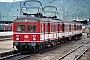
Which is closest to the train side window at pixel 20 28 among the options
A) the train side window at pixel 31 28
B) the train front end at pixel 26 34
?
the train front end at pixel 26 34

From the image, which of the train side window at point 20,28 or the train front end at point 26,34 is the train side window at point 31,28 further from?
the train side window at point 20,28

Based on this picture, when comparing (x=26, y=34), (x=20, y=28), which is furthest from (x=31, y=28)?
(x=20, y=28)

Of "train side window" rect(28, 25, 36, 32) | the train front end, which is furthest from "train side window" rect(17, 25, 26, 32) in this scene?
"train side window" rect(28, 25, 36, 32)

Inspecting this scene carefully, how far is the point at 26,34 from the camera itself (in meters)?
22.8

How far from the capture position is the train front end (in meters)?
22.7

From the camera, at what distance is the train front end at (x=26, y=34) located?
22.7m

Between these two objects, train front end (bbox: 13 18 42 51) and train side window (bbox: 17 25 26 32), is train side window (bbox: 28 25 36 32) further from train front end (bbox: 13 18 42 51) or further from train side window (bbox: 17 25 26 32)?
train side window (bbox: 17 25 26 32)

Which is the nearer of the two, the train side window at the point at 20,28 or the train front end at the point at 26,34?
the train front end at the point at 26,34

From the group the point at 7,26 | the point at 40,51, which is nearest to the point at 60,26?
the point at 40,51

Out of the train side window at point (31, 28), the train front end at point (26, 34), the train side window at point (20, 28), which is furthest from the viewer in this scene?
the train side window at point (20, 28)

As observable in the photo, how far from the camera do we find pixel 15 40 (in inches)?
904

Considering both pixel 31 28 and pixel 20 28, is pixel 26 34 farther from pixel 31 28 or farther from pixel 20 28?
pixel 20 28

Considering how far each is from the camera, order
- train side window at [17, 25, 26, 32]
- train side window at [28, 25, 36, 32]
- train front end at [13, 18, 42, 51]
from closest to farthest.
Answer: train front end at [13, 18, 42, 51] → train side window at [28, 25, 36, 32] → train side window at [17, 25, 26, 32]

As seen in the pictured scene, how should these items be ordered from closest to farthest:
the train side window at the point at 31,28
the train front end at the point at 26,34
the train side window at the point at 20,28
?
the train front end at the point at 26,34 → the train side window at the point at 31,28 → the train side window at the point at 20,28
